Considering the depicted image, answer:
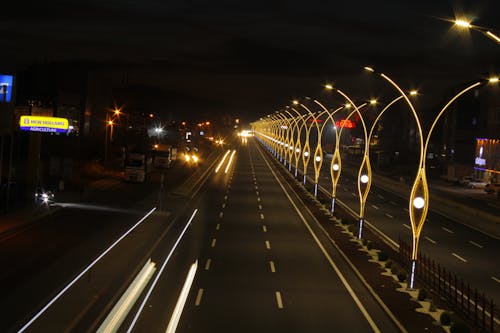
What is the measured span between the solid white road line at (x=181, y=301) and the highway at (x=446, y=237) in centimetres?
1180

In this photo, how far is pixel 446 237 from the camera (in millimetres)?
44906

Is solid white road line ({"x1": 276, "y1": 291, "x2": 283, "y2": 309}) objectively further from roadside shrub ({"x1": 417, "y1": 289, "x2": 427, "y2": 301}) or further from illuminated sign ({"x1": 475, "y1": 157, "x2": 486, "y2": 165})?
illuminated sign ({"x1": 475, "y1": 157, "x2": 486, "y2": 165})

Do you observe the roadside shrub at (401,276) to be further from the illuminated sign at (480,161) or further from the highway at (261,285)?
the illuminated sign at (480,161)

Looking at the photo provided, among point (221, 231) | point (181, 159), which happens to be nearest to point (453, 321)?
point (221, 231)

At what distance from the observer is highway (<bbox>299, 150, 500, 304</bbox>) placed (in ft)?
104

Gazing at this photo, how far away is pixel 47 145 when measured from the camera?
85062 millimetres

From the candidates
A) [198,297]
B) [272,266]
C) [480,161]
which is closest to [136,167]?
[272,266]

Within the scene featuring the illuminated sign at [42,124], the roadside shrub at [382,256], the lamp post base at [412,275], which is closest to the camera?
the lamp post base at [412,275]

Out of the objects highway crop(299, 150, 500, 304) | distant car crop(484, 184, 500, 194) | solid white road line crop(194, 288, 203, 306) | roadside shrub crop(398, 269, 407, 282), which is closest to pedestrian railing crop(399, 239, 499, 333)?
roadside shrub crop(398, 269, 407, 282)

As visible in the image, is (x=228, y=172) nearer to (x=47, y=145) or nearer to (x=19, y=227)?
(x=47, y=145)

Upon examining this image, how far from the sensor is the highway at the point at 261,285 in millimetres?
20203

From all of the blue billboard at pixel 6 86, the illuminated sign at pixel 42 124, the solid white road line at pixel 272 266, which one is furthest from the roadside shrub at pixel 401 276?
the illuminated sign at pixel 42 124

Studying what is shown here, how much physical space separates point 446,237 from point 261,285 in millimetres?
22825

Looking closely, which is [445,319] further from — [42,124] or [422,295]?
[42,124]
